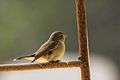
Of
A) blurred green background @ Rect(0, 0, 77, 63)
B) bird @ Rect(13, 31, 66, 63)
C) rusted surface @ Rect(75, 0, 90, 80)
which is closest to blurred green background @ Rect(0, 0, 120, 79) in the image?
blurred green background @ Rect(0, 0, 77, 63)

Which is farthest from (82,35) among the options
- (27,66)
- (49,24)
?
(49,24)

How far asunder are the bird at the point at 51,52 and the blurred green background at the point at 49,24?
2.31 metres

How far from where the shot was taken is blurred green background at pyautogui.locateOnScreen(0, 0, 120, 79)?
529 cm

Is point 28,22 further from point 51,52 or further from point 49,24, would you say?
point 51,52

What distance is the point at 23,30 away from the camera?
5562mm

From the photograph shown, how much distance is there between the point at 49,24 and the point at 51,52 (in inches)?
108

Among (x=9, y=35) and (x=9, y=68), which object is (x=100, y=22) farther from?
(x=9, y=68)

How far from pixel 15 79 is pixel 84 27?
2207 millimetres

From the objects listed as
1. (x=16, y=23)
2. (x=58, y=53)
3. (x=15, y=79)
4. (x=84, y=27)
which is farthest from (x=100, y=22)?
(x=84, y=27)

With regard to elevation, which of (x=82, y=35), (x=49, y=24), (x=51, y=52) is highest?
(x=82, y=35)

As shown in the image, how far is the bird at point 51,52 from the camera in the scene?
2.55 meters

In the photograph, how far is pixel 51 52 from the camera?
269 centimetres

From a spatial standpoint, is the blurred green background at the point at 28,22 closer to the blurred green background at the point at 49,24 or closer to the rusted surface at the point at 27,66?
the blurred green background at the point at 49,24

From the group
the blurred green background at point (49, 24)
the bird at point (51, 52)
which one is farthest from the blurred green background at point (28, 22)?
the bird at point (51, 52)
